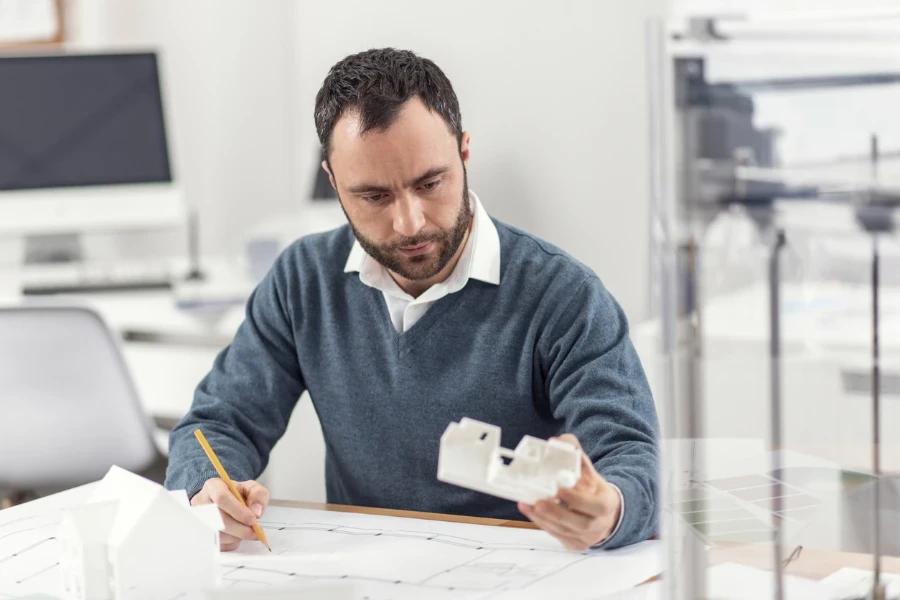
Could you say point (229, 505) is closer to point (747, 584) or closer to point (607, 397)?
point (607, 397)

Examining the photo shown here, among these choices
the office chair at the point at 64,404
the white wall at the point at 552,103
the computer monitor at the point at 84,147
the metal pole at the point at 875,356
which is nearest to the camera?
the metal pole at the point at 875,356

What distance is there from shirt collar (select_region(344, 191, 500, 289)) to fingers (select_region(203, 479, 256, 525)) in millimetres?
354

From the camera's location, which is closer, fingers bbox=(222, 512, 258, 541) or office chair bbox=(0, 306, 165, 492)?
fingers bbox=(222, 512, 258, 541)

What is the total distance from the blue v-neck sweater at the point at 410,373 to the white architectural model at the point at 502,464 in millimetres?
270

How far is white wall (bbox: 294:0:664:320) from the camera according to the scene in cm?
208

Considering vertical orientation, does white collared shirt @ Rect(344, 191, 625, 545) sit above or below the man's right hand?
above

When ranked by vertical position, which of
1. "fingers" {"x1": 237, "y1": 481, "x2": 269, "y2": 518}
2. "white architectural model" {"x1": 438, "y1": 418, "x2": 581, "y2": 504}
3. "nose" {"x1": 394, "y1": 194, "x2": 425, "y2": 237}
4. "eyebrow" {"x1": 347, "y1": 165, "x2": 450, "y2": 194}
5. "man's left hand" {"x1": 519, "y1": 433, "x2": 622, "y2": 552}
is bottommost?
"fingers" {"x1": 237, "y1": 481, "x2": 269, "y2": 518}

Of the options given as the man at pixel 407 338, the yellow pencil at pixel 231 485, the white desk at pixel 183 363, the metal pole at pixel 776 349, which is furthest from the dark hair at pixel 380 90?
the white desk at pixel 183 363

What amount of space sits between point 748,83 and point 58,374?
4.91ft

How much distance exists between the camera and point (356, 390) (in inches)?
52.2

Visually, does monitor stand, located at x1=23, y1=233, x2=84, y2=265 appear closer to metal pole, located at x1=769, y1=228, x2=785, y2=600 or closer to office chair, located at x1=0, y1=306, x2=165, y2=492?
office chair, located at x1=0, y1=306, x2=165, y2=492

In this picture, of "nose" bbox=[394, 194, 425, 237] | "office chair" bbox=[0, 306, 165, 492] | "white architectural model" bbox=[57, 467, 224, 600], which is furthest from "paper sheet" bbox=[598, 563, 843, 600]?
"office chair" bbox=[0, 306, 165, 492]

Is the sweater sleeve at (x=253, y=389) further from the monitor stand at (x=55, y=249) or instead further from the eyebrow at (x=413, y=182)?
the monitor stand at (x=55, y=249)

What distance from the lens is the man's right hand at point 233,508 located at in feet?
3.42
